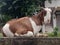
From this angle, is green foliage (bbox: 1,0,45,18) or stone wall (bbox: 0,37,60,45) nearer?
stone wall (bbox: 0,37,60,45)

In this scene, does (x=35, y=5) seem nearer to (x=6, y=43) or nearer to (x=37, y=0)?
(x=37, y=0)

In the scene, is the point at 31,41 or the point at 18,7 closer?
the point at 31,41

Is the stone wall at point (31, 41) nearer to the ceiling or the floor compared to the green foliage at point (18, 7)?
nearer to the floor

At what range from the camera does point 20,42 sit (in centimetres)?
502

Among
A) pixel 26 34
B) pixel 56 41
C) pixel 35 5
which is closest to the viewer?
pixel 56 41

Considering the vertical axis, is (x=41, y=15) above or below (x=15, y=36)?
above

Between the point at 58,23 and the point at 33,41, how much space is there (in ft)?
47.1

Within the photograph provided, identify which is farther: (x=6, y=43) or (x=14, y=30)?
(x=14, y=30)

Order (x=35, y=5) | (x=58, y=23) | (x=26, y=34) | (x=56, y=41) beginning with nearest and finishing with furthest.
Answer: (x=56, y=41) < (x=26, y=34) < (x=35, y=5) < (x=58, y=23)

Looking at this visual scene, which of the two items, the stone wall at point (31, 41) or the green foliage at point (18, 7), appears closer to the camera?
the stone wall at point (31, 41)

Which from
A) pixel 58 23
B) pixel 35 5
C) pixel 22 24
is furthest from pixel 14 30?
pixel 58 23

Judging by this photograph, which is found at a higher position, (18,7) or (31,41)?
(18,7)

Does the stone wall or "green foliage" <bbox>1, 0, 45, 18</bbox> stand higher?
"green foliage" <bbox>1, 0, 45, 18</bbox>

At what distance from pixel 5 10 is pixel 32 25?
1052 cm
